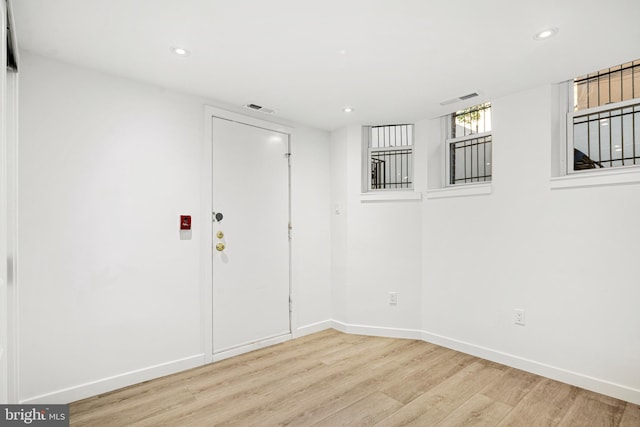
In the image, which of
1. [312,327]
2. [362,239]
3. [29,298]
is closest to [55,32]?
[29,298]

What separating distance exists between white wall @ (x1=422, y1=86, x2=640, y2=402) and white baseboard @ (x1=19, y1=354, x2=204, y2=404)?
2.40 meters

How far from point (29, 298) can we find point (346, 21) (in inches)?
104

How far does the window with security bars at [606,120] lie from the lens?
248cm

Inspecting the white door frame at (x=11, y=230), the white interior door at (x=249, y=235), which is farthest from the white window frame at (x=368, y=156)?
the white door frame at (x=11, y=230)

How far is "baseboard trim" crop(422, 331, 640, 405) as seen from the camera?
2326mm

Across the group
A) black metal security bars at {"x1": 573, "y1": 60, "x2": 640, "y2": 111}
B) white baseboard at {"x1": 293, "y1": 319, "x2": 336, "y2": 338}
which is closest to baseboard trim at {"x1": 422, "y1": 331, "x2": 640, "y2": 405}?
white baseboard at {"x1": 293, "y1": 319, "x2": 336, "y2": 338}

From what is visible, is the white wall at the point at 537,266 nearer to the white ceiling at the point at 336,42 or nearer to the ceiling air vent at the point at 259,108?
the white ceiling at the point at 336,42

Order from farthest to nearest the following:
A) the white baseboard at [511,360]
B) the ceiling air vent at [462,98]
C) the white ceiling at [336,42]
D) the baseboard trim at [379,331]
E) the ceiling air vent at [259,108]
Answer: the baseboard trim at [379,331] < the ceiling air vent at [259,108] < the ceiling air vent at [462,98] < the white baseboard at [511,360] < the white ceiling at [336,42]

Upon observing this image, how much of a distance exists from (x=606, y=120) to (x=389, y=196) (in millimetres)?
1910

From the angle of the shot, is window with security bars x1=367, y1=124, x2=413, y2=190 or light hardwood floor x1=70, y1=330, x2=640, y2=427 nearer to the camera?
light hardwood floor x1=70, y1=330, x2=640, y2=427

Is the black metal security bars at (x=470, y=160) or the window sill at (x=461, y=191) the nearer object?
the window sill at (x=461, y=191)

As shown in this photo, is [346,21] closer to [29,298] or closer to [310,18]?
[310,18]

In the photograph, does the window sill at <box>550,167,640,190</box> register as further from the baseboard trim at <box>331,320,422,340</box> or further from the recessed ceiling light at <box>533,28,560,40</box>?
the baseboard trim at <box>331,320,422,340</box>

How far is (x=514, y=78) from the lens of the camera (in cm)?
261
